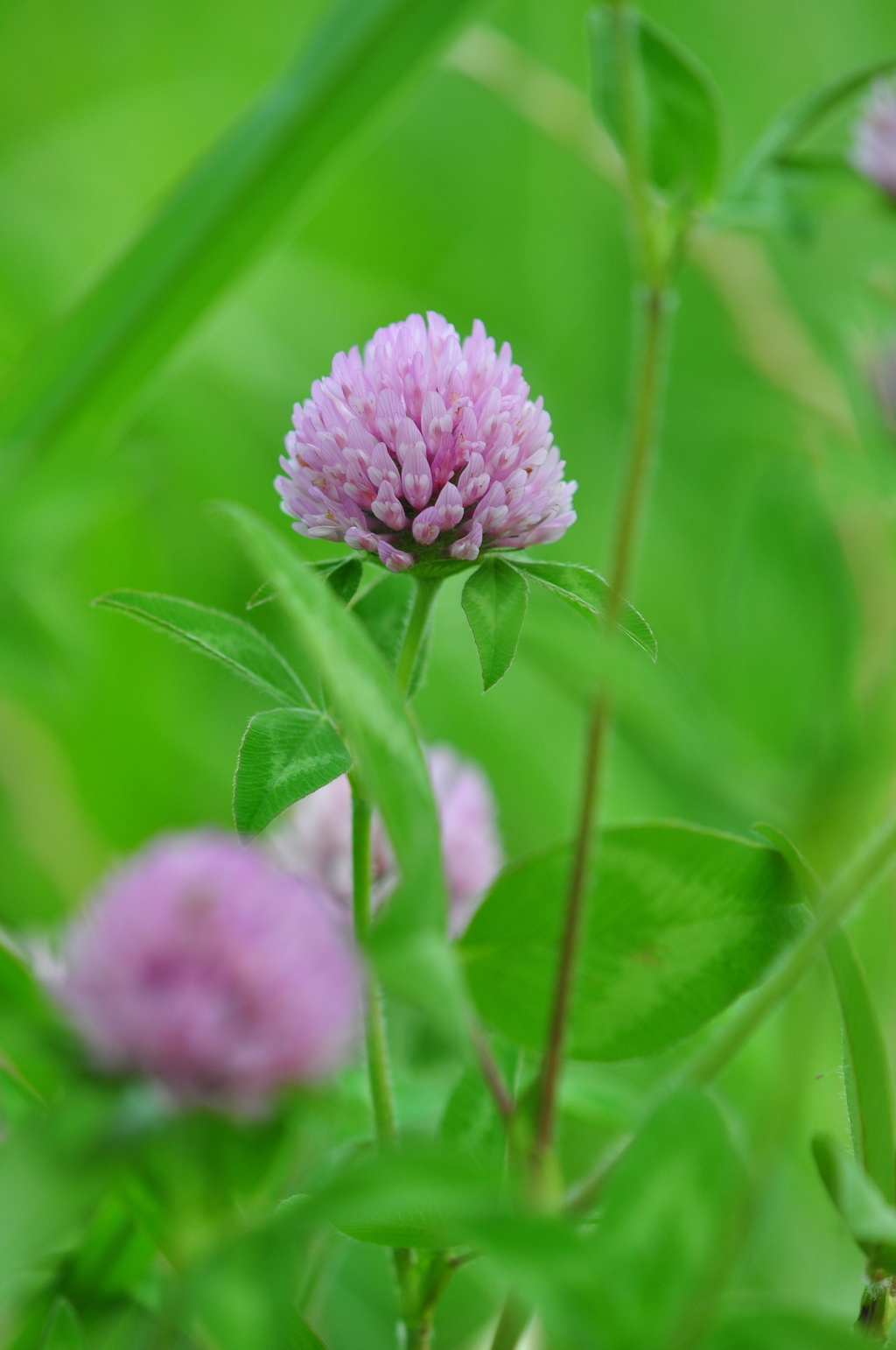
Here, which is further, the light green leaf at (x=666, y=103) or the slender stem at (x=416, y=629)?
the light green leaf at (x=666, y=103)

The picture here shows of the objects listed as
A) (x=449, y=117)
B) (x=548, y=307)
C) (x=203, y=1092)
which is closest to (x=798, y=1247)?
(x=203, y=1092)

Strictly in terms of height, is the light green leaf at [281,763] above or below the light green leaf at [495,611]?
below

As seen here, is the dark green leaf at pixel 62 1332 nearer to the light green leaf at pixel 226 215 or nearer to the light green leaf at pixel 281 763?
the light green leaf at pixel 281 763

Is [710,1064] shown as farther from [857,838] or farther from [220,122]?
[220,122]

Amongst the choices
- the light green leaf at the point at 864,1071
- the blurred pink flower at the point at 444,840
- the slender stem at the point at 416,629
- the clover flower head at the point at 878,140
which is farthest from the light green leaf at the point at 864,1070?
the clover flower head at the point at 878,140

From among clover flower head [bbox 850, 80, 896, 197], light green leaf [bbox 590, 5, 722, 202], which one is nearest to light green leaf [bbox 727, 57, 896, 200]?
light green leaf [bbox 590, 5, 722, 202]

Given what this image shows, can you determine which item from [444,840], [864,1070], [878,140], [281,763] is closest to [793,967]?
[864,1070]

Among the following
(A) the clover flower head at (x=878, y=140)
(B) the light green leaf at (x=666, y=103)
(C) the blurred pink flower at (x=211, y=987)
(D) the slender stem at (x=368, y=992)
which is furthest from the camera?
(A) the clover flower head at (x=878, y=140)
